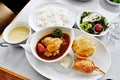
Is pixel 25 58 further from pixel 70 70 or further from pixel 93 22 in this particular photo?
pixel 93 22

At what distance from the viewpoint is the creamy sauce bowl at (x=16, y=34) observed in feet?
3.33

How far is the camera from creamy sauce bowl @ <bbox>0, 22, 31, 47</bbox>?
1014 mm

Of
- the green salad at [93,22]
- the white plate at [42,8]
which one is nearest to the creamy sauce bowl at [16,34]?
the white plate at [42,8]

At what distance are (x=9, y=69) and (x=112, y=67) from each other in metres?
0.46

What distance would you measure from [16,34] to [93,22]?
38 centimetres

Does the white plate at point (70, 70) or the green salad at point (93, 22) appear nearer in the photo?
the white plate at point (70, 70)

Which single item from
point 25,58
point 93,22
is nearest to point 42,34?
point 25,58

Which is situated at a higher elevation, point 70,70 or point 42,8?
point 42,8

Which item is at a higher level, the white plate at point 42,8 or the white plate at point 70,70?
the white plate at point 42,8

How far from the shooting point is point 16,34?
1052mm

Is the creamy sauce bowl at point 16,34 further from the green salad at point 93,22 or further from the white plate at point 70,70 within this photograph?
the green salad at point 93,22

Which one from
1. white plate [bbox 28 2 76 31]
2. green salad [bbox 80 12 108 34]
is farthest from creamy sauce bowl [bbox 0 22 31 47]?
green salad [bbox 80 12 108 34]

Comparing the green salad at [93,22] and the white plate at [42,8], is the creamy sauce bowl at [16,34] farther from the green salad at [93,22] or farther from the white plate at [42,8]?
the green salad at [93,22]

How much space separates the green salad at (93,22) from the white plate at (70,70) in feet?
0.29
